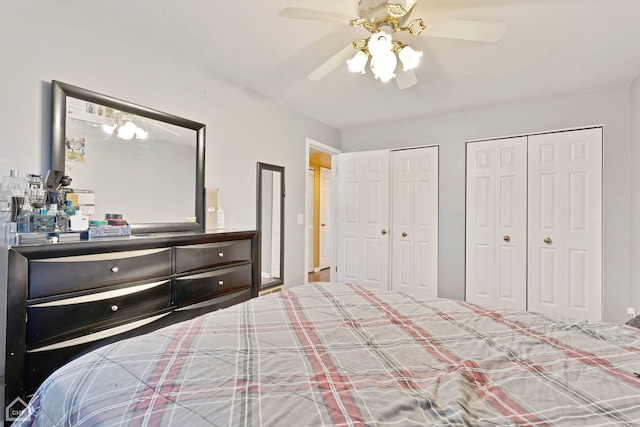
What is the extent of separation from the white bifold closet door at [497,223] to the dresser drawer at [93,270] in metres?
3.34

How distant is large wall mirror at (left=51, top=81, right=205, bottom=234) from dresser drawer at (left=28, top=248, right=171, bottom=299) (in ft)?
1.49

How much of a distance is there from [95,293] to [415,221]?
3481mm

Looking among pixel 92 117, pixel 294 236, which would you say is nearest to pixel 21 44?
pixel 92 117

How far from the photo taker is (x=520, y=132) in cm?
352

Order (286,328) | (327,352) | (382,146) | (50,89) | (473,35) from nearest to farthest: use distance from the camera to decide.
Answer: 1. (327,352)
2. (286,328)
3. (473,35)
4. (50,89)
5. (382,146)

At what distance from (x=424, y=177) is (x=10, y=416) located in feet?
13.2

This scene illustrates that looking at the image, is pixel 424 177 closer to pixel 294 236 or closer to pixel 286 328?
pixel 294 236

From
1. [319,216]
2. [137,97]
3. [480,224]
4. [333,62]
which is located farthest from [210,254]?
[319,216]

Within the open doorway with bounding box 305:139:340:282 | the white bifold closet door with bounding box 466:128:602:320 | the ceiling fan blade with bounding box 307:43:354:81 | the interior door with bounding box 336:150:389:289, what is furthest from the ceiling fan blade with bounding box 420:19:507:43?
the open doorway with bounding box 305:139:340:282

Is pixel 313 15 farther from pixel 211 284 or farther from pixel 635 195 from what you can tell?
pixel 635 195

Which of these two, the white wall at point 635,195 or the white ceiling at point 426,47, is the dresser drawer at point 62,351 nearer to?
the white ceiling at point 426,47

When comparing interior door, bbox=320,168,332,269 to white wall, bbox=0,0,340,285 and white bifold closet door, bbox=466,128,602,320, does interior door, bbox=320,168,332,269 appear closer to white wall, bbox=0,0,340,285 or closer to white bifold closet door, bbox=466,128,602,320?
white wall, bbox=0,0,340,285

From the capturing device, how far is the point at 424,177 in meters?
4.05

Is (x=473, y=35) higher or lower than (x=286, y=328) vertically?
higher
